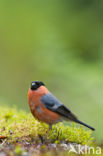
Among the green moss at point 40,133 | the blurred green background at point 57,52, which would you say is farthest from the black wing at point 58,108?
the blurred green background at point 57,52

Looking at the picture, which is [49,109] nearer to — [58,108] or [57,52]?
[58,108]

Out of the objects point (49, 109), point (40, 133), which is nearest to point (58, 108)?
point (49, 109)

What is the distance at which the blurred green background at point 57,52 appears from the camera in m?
7.98

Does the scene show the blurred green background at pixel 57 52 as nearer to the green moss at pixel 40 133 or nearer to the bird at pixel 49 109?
the green moss at pixel 40 133

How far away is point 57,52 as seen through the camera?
9.08 metres

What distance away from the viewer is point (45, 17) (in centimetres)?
1218

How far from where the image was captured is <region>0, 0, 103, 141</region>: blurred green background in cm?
798

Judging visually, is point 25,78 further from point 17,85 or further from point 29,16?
point 29,16

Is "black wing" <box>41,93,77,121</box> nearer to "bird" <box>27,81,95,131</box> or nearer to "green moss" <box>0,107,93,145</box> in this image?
"bird" <box>27,81,95,131</box>

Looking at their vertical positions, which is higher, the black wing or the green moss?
the black wing

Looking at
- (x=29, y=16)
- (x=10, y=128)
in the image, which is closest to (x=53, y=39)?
(x=29, y=16)

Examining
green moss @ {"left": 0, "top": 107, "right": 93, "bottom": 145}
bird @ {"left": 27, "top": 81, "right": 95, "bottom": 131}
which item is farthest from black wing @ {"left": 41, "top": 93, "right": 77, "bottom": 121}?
green moss @ {"left": 0, "top": 107, "right": 93, "bottom": 145}

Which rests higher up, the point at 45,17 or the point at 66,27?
the point at 45,17

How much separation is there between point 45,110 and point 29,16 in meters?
10.4
